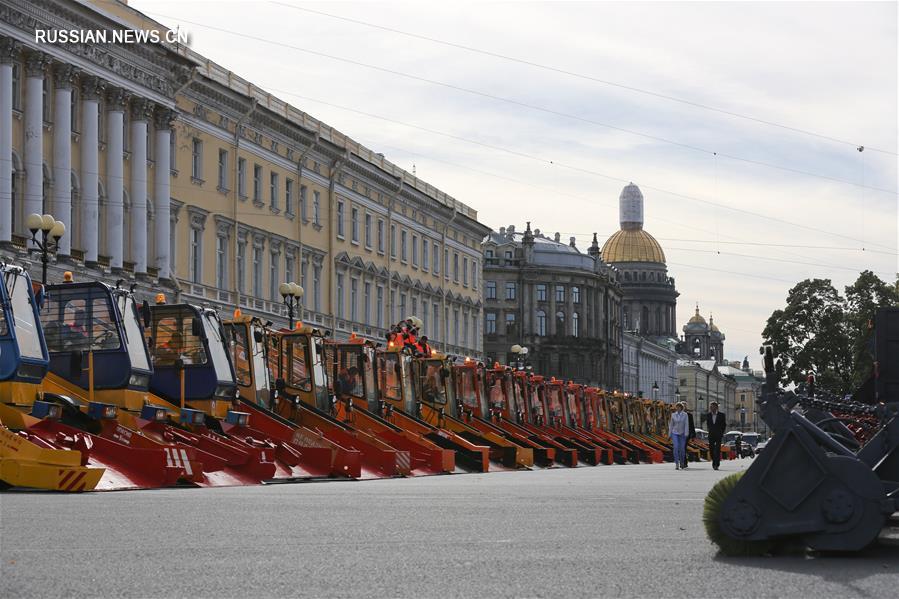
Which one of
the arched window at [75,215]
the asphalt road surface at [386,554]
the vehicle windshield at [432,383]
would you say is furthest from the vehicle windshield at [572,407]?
the asphalt road surface at [386,554]

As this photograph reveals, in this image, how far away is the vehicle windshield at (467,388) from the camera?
3975 cm

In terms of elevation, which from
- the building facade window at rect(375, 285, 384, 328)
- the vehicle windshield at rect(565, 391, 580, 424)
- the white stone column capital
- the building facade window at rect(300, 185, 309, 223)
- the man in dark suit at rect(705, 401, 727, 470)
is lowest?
the man in dark suit at rect(705, 401, 727, 470)

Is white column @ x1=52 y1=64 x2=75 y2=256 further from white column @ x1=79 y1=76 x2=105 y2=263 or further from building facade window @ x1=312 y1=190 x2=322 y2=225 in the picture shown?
building facade window @ x1=312 y1=190 x2=322 y2=225

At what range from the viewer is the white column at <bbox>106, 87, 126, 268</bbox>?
46.3 m

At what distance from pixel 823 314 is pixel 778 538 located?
2671 inches

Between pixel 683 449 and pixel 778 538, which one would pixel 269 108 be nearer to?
pixel 683 449

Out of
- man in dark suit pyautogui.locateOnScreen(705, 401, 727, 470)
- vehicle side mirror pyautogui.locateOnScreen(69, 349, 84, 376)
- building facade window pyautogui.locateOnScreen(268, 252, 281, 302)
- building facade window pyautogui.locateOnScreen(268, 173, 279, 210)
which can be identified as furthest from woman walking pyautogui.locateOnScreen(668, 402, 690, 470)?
building facade window pyautogui.locateOnScreen(268, 173, 279, 210)

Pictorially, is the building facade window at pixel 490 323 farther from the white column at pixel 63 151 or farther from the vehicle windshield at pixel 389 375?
the vehicle windshield at pixel 389 375

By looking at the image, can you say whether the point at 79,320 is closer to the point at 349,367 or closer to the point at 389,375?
the point at 349,367

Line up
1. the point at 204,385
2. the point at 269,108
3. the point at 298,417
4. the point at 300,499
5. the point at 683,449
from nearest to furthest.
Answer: the point at 300,499 → the point at 204,385 → the point at 298,417 → the point at 683,449 → the point at 269,108

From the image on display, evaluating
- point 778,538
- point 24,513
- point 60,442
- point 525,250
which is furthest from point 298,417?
point 525,250

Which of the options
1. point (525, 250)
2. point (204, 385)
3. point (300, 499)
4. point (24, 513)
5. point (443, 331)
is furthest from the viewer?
point (525, 250)

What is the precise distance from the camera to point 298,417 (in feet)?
91.6

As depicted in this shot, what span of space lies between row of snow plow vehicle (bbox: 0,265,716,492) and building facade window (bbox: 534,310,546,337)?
4045 inches
